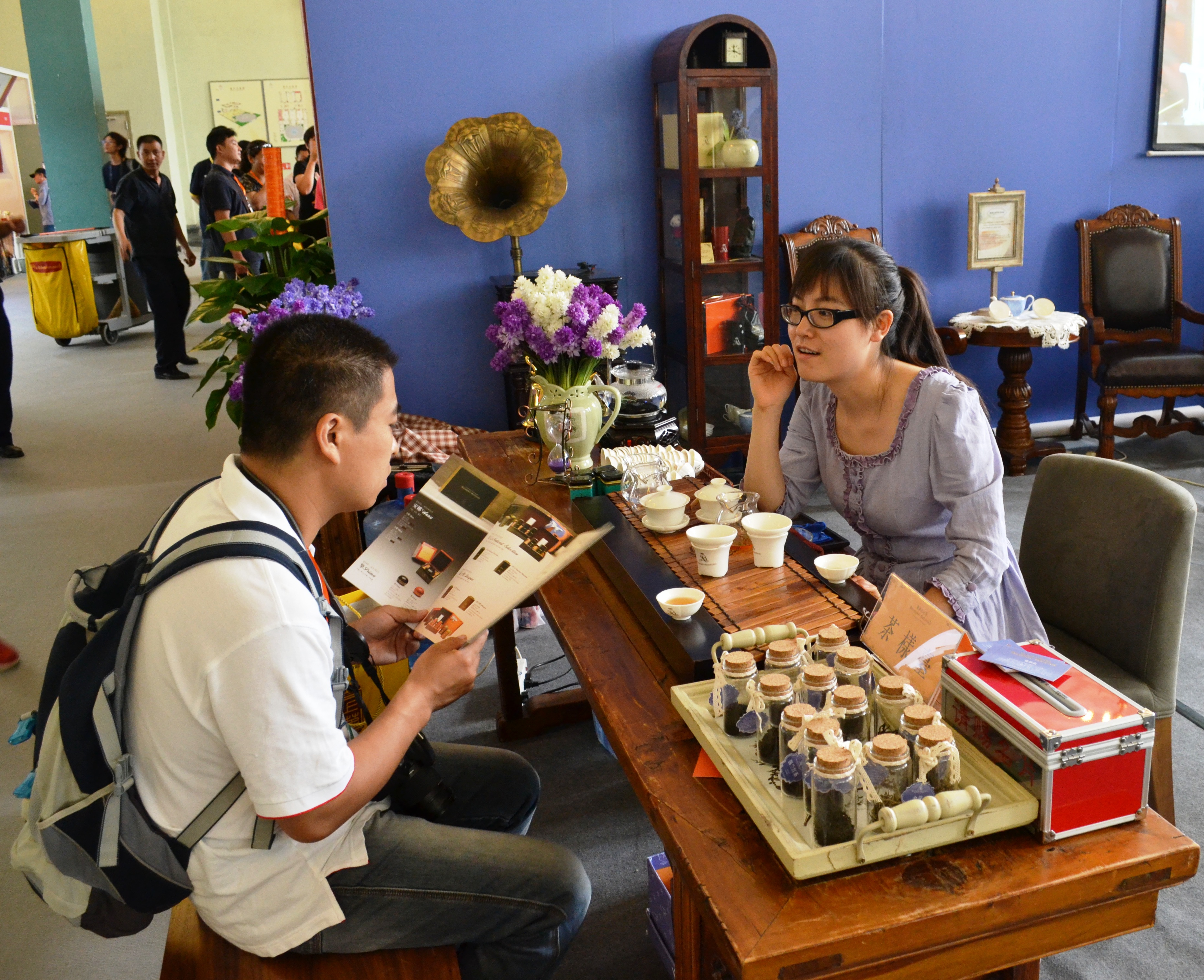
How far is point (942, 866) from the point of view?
1018 mm

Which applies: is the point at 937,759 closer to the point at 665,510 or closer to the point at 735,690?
the point at 735,690

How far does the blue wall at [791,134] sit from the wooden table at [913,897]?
3366mm

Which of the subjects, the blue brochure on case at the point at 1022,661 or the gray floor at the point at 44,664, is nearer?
the blue brochure on case at the point at 1022,661

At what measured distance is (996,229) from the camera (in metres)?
4.75

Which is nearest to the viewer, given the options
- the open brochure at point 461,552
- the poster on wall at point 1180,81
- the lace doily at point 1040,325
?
the open brochure at point 461,552

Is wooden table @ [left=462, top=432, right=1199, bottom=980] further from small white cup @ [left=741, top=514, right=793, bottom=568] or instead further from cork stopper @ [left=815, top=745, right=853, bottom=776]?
small white cup @ [left=741, top=514, right=793, bottom=568]

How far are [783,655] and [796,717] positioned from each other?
0.57ft

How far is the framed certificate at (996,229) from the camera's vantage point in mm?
4691

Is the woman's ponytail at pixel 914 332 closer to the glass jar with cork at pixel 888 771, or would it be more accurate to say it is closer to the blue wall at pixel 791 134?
the glass jar with cork at pixel 888 771

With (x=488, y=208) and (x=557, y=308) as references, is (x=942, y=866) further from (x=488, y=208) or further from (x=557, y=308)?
(x=488, y=208)

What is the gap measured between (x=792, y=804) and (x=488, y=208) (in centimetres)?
313

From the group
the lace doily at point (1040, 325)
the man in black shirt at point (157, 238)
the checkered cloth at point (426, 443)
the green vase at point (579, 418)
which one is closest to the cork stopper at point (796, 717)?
the green vase at point (579, 418)

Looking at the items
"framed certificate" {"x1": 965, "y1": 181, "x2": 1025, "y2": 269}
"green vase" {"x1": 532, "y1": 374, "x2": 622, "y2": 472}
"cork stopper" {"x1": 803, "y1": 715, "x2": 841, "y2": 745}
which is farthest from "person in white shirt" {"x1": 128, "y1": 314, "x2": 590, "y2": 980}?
"framed certificate" {"x1": 965, "y1": 181, "x2": 1025, "y2": 269}

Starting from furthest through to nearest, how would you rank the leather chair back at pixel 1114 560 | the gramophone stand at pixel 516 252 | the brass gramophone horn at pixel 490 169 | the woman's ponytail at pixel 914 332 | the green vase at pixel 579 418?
the gramophone stand at pixel 516 252 → the brass gramophone horn at pixel 490 169 → the green vase at pixel 579 418 → the woman's ponytail at pixel 914 332 → the leather chair back at pixel 1114 560
